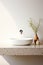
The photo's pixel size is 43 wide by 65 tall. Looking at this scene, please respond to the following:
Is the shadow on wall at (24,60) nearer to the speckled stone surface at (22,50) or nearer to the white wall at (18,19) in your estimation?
the white wall at (18,19)

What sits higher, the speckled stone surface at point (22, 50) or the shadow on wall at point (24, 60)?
the speckled stone surface at point (22, 50)

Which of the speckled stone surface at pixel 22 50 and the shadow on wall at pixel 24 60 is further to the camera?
the shadow on wall at pixel 24 60

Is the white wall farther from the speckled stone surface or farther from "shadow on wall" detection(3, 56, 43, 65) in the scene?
the speckled stone surface

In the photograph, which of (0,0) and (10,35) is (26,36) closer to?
(10,35)

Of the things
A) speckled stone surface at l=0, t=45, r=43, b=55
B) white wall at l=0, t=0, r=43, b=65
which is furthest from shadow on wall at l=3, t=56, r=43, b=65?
speckled stone surface at l=0, t=45, r=43, b=55

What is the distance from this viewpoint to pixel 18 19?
203 cm

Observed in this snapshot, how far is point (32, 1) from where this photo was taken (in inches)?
78.8

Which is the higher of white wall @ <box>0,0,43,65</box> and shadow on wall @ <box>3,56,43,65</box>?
white wall @ <box>0,0,43,65</box>

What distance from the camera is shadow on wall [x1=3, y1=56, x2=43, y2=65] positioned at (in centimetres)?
201

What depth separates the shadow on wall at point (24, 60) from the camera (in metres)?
2.01

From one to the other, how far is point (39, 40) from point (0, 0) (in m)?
0.76

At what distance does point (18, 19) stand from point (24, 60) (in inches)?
22.3

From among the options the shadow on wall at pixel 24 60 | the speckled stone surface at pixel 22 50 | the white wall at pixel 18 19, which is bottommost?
the shadow on wall at pixel 24 60

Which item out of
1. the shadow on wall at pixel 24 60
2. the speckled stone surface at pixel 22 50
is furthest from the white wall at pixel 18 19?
the speckled stone surface at pixel 22 50
